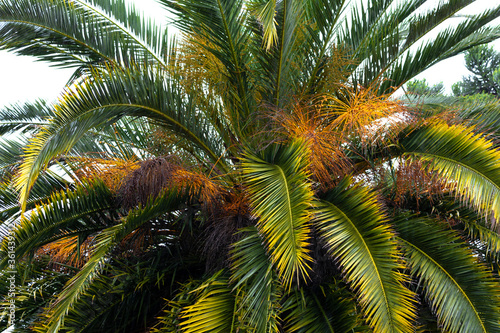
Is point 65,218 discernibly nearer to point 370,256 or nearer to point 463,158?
point 370,256

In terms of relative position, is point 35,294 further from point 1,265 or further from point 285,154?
point 285,154

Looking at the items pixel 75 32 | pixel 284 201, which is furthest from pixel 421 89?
pixel 284 201

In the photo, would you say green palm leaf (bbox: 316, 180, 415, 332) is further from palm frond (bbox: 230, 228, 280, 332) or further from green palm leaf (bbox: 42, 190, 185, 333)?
green palm leaf (bbox: 42, 190, 185, 333)

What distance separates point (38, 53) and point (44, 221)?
7.59 feet

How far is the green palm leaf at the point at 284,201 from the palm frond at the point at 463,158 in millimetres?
1092

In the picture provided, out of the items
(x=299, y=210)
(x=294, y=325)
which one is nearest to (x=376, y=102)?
(x=299, y=210)

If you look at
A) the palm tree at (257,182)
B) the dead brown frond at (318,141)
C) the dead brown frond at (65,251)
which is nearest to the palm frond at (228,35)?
the palm tree at (257,182)

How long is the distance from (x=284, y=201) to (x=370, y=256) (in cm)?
75

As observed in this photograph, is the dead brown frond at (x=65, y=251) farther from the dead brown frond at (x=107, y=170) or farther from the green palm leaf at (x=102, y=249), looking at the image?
the green palm leaf at (x=102, y=249)

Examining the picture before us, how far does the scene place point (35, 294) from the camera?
5.13 meters

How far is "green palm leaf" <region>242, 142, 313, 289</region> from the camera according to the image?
334 cm

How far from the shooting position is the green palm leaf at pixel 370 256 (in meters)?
3.46

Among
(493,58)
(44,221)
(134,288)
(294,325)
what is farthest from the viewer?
(493,58)

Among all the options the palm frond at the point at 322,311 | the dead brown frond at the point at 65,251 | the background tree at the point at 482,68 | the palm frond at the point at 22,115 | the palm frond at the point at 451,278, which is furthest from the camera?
the background tree at the point at 482,68
